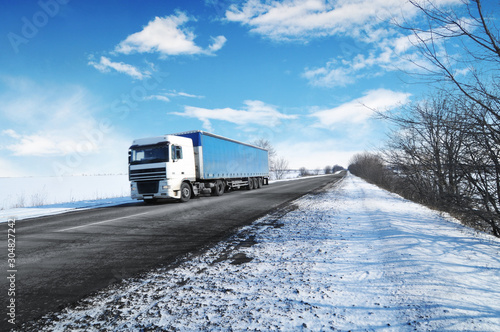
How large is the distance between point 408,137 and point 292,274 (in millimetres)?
9897

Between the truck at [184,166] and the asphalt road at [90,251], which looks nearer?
the asphalt road at [90,251]

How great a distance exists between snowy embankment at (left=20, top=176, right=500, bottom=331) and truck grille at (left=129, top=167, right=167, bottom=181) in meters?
7.82

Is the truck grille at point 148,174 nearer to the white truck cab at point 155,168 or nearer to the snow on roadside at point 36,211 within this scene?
the white truck cab at point 155,168

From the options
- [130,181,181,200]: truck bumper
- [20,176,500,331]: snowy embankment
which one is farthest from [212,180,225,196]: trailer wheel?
[20,176,500,331]: snowy embankment

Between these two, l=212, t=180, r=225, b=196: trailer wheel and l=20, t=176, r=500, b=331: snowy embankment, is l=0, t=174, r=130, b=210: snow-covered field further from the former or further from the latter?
l=20, t=176, r=500, b=331: snowy embankment

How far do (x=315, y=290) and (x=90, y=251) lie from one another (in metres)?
4.19

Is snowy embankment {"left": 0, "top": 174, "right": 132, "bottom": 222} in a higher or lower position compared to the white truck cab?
lower

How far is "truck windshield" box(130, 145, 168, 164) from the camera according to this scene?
11.9 metres

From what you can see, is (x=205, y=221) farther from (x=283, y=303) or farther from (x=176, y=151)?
(x=176, y=151)

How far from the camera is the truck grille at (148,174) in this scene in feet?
38.4

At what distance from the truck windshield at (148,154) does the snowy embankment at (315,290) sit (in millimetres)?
8216

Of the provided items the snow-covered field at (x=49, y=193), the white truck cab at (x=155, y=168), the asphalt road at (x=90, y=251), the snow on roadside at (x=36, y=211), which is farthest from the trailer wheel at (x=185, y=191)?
the snow-covered field at (x=49, y=193)

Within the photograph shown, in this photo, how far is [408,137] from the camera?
10625mm

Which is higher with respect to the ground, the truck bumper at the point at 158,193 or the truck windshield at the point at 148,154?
the truck windshield at the point at 148,154
